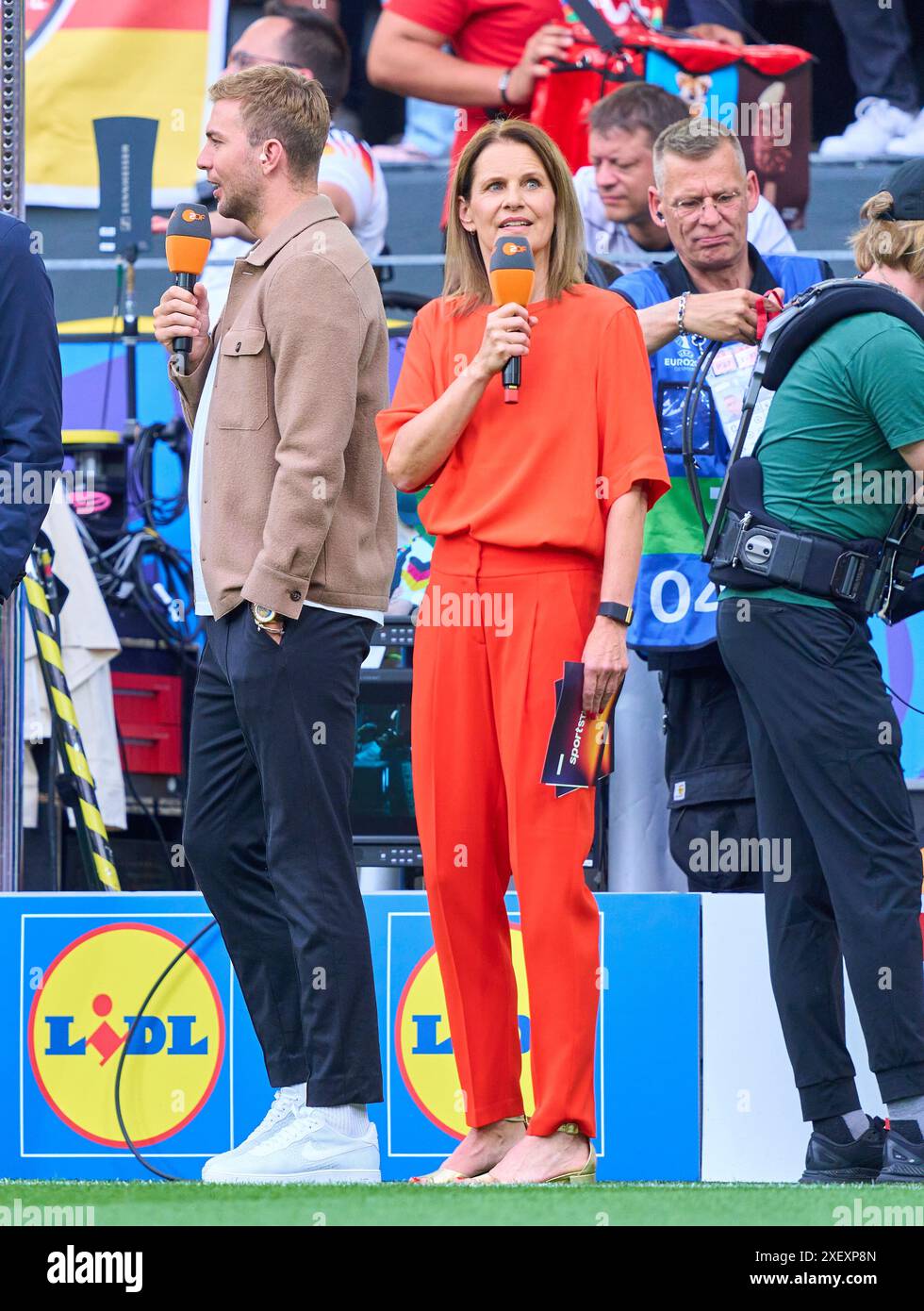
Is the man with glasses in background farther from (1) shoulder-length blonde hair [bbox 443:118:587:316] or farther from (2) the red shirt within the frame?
(2) the red shirt

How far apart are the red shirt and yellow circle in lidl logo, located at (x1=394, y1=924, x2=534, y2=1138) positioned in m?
2.37

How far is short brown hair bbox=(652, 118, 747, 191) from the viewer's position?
188 inches

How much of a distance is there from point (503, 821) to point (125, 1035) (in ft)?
4.35

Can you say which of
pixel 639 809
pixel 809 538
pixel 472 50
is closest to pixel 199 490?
pixel 809 538

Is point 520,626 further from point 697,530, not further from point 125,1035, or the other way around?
point 125,1035

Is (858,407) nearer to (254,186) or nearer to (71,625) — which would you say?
(254,186)

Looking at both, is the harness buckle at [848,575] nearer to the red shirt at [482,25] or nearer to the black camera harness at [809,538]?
the black camera harness at [809,538]

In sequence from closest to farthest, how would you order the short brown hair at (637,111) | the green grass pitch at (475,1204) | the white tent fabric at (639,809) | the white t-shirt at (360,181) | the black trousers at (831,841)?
the green grass pitch at (475,1204), the black trousers at (831,841), the white tent fabric at (639,809), the short brown hair at (637,111), the white t-shirt at (360,181)

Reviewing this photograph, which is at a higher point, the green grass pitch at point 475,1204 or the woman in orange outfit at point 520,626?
the woman in orange outfit at point 520,626

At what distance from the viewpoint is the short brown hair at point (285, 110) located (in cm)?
375

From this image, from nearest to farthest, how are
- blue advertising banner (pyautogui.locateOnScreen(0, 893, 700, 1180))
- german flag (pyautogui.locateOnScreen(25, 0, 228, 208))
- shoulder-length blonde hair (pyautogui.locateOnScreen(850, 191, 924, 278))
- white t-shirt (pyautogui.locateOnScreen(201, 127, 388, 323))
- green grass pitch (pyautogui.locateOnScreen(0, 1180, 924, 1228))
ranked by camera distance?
green grass pitch (pyautogui.locateOnScreen(0, 1180, 924, 1228)) < shoulder-length blonde hair (pyautogui.locateOnScreen(850, 191, 924, 278)) < blue advertising banner (pyautogui.locateOnScreen(0, 893, 700, 1180)) < white t-shirt (pyautogui.locateOnScreen(201, 127, 388, 323)) < german flag (pyautogui.locateOnScreen(25, 0, 228, 208))

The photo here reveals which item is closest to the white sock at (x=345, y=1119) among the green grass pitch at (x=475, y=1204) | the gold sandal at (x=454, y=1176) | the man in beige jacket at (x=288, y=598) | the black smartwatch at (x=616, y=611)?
the man in beige jacket at (x=288, y=598)

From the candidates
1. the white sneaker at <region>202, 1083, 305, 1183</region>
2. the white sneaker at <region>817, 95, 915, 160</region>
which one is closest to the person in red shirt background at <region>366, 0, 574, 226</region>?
the white sneaker at <region>817, 95, 915, 160</region>

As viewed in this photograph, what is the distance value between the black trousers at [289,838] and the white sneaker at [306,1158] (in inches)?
2.0
